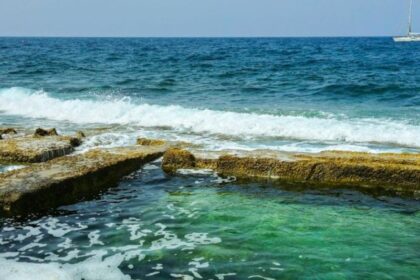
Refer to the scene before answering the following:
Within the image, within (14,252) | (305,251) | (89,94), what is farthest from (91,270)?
(89,94)

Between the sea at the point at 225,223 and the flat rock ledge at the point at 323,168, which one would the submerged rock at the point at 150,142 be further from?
the flat rock ledge at the point at 323,168

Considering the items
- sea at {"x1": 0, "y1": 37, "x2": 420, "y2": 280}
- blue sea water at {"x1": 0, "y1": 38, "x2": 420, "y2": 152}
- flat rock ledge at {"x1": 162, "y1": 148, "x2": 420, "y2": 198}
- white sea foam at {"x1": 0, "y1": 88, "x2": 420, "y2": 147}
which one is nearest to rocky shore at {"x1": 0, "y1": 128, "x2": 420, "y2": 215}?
flat rock ledge at {"x1": 162, "y1": 148, "x2": 420, "y2": 198}

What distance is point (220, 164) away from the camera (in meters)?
7.58

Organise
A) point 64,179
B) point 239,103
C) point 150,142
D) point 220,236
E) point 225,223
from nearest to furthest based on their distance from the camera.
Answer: point 220,236
point 225,223
point 64,179
point 150,142
point 239,103

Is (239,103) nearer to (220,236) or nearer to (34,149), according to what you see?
(34,149)

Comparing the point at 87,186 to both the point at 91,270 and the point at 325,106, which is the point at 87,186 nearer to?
the point at 91,270

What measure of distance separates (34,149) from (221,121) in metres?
5.80

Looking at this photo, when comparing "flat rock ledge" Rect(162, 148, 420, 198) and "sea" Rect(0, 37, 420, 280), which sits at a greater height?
"flat rock ledge" Rect(162, 148, 420, 198)

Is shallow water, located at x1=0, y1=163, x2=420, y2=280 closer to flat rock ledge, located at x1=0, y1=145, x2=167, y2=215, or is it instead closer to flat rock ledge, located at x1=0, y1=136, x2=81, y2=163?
flat rock ledge, located at x1=0, y1=145, x2=167, y2=215

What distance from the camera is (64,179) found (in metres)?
6.30

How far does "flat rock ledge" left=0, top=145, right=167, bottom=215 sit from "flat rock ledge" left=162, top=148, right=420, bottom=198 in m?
0.78

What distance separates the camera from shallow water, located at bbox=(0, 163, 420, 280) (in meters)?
4.51

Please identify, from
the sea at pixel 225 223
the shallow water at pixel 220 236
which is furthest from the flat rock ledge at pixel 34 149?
the shallow water at pixel 220 236

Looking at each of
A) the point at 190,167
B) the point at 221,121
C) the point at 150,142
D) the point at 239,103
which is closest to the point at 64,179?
the point at 190,167
